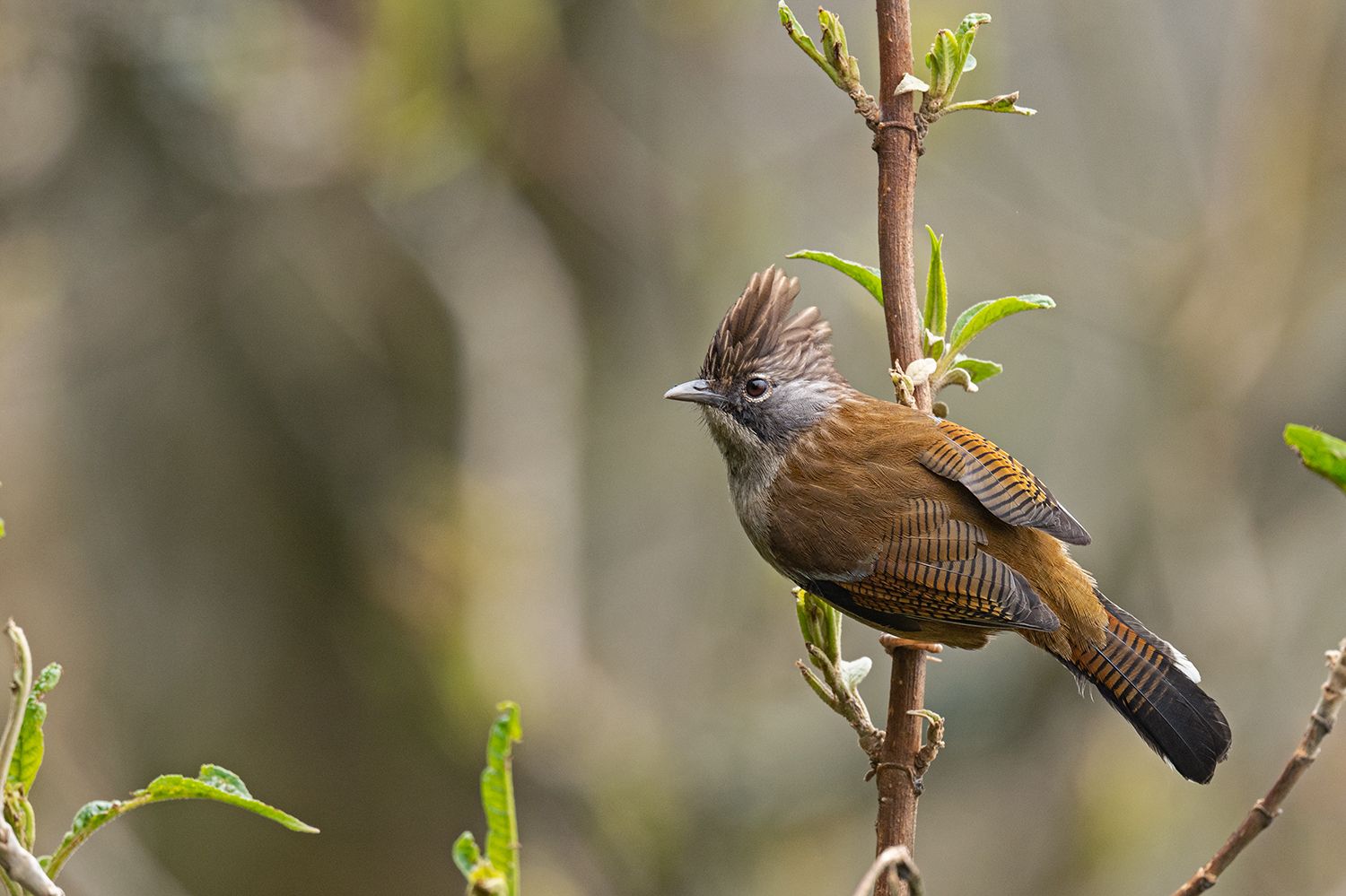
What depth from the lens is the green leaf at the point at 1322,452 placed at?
1486 mm

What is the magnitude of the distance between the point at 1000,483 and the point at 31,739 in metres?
2.28

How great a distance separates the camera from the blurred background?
7672mm

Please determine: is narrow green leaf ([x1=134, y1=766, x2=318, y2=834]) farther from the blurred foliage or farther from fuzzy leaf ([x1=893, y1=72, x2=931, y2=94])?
fuzzy leaf ([x1=893, y1=72, x2=931, y2=94])

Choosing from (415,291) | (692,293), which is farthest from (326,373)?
(692,293)

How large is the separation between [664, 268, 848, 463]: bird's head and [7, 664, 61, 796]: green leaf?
2.21m

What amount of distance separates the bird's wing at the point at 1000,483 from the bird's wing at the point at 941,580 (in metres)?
0.15

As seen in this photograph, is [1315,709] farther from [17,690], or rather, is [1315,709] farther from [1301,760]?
[17,690]

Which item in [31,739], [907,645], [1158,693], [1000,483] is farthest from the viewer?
[1158,693]

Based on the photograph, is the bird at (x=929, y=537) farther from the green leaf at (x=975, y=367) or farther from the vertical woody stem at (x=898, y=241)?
the vertical woody stem at (x=898, y=241)

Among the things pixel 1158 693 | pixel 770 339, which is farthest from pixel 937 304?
pixel 1158 693

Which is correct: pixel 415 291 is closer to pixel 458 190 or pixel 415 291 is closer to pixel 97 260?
pixel 458 190

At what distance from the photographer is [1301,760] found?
1513 millimetres

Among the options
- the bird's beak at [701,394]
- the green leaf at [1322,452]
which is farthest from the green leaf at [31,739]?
the bird's beak at [701,394]

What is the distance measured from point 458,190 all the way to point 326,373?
1806mm
